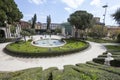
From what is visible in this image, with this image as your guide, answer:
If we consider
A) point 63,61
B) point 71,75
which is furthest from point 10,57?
point 71,75

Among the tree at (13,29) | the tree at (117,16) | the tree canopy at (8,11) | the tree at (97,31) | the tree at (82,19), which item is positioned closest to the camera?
the tree canopy at (8,11)

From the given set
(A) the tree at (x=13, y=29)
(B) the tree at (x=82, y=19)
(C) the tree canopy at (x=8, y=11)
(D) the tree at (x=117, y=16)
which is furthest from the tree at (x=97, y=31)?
(A) the tree at (x=13, y=29)

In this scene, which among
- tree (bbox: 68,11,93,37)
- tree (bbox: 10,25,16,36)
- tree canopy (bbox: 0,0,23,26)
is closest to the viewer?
tree canopy (bbox: 0,0,23,26)

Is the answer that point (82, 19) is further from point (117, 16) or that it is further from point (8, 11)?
point (8, 11)

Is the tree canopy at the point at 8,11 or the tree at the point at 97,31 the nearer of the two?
the tree canopy at the point at 8,11

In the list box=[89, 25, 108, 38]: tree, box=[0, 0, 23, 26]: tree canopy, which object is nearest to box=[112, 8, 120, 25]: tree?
box=[89, 25, 108, 38]: tree

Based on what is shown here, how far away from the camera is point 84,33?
189 ft

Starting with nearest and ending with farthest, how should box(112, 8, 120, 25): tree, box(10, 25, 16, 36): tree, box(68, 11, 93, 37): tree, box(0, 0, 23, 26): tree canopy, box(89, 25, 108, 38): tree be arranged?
1. box(0, 0, 23, 26): tree canopy
2. box(112, 8, 120, 25): tree
3. box(68, 11, 93, 37): tree
4. box(89, 25, 108, 38): tree
5. box(10, 25, 16, 36): tree

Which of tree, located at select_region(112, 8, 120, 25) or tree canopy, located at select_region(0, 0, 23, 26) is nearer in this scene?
tree canopy, located at select_region(0, 0, 23, 26)

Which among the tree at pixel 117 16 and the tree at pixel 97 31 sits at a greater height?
the tree at pixel 117 16

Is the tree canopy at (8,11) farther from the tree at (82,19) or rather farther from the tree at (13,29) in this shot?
the tree at (82,19)

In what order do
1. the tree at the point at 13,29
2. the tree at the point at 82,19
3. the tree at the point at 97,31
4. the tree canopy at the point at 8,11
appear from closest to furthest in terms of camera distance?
the tree canopy at the point at 8,11 < the tree at the point at 82,19 < the tree at the point at 97,31 < the tree at the point at 13,29

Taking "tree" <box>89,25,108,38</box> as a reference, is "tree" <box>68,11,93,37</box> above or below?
above

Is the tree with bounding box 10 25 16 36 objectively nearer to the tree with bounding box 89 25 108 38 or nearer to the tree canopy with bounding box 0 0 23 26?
the tree canopy with bounding box 0 0 23 26
